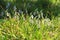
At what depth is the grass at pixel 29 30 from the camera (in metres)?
5.64

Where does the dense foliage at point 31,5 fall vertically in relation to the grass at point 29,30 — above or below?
above

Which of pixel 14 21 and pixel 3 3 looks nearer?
pixel 14 21

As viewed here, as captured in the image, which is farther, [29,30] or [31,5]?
[31,5]

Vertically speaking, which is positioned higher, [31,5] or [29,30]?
[31,5]

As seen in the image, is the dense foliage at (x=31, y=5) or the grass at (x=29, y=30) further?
the dense foliage at (x=31, y=5)

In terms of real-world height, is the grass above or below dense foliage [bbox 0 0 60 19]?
below

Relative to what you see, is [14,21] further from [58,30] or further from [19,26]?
A: [58,30]

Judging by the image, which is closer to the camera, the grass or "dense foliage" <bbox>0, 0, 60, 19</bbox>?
the grass

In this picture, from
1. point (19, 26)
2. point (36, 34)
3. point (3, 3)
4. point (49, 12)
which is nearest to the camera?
point (36, 34)

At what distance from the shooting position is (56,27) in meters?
6.36

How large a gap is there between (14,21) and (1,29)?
469 millimetres

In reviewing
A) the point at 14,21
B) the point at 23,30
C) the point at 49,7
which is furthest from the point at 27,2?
the point at 23,30

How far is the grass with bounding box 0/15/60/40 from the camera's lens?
222 inches

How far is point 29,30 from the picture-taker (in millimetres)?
5840
